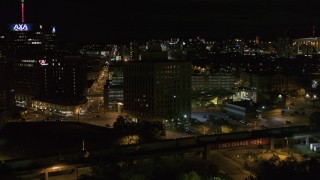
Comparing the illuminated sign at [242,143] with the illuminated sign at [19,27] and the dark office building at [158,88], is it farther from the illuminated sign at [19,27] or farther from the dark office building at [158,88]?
the illuminated sign at [19,27]

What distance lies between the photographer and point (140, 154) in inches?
480

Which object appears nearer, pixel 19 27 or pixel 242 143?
pixel 242 143

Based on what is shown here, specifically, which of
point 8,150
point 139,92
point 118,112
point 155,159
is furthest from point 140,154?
point 118,112

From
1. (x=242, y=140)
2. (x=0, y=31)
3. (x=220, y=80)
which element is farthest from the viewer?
(x=0, y=31)

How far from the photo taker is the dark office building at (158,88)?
19328 millimetres

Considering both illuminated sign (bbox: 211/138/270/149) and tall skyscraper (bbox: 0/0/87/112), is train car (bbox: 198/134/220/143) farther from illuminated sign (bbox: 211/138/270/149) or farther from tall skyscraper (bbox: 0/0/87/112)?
tall skyscraper (bbox: 0/0/87/112)

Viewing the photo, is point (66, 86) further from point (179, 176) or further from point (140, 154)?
point (179, 176)

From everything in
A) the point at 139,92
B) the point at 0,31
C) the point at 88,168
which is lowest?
the point at 88,168

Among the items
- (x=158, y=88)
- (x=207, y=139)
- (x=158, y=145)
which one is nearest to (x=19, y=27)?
(x=158, y=88)

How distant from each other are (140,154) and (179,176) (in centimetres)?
188

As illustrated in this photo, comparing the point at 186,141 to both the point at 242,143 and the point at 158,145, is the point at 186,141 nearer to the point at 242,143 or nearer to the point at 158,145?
the point at 158,145

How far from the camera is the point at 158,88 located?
1931 cm

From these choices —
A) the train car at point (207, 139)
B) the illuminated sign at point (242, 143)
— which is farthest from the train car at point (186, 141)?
the illuminated sign at point (242, 143)

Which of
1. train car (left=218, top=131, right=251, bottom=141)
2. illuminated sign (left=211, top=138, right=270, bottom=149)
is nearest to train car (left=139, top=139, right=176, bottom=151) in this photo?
illuminated sign (left=211, top=138, right=270, bottom=149)
